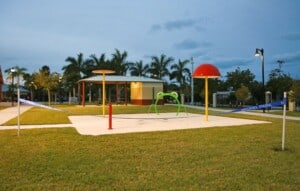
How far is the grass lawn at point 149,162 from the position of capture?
18.4 feet

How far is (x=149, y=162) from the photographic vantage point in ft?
23.5

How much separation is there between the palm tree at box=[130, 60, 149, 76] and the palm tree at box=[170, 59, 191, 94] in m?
4.28

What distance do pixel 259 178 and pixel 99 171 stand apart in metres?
2.88

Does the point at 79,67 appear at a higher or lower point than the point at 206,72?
higher

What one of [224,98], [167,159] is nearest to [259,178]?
[167,159]

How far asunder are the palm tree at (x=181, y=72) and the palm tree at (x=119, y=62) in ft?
25.0

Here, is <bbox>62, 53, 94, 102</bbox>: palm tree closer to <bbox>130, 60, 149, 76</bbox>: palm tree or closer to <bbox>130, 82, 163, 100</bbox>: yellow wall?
<bbox>130, 60, 149, 76</bbox>: palm tree

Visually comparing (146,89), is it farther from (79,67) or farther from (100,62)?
(79,67)

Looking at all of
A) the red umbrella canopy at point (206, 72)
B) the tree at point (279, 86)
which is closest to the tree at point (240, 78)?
the tree at point (279, 86)

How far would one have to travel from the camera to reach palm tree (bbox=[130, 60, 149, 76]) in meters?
54.2

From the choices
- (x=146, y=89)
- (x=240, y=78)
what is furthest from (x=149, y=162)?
(x=240, y=78)

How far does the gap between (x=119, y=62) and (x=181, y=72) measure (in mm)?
9740

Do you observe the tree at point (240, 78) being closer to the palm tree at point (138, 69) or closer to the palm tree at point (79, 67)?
the palm tree at point (138, 69)

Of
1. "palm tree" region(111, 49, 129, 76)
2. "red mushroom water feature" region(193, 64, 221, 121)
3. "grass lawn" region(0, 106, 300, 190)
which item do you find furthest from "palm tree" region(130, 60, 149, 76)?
"grass lawn" region(0, 106, 300, 190)
